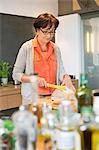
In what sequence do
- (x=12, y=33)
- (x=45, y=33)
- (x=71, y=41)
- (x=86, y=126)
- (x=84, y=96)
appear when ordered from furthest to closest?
(x=71, y=41) → (x=12, y=33) → (x=45, y=33) → (x=84, y=96) → (x=86, y=126)

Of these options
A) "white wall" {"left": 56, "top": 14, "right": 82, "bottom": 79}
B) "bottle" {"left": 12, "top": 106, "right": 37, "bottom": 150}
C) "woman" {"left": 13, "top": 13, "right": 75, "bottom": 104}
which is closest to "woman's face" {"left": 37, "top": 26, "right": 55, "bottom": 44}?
"woman" {"left": 13, "top": 13, "right": 75, "bottom": 104}

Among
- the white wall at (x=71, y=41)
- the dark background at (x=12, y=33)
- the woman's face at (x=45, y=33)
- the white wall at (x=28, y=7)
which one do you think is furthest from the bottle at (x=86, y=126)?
the white wall at (x=71, y=41)

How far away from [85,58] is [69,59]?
29cm

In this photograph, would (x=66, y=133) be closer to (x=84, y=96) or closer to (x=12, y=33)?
(x=84, y=96)

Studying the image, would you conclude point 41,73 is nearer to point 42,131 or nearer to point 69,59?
point 42,131

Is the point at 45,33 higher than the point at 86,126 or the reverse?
higher

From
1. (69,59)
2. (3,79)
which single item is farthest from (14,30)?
(69,59)

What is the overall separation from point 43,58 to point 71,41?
2890mm

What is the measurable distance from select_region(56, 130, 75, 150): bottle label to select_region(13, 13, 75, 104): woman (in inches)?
40.4

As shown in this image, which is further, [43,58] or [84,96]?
[43,58]

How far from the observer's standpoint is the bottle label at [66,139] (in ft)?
3.08

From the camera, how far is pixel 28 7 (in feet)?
14.8

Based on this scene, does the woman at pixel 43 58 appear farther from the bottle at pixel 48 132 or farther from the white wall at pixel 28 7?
the white wall at pixel 28 7

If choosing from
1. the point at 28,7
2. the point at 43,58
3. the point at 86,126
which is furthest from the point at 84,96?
the point at 28,7
